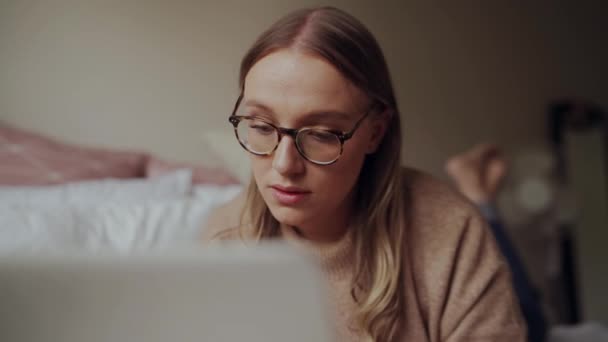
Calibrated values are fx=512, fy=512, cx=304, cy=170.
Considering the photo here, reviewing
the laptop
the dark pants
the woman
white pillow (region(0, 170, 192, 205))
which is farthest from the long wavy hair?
the dark pants

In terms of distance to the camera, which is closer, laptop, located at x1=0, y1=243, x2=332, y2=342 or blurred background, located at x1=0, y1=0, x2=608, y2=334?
laptop, located at x1=0, y1=243, x2=332, y2=342

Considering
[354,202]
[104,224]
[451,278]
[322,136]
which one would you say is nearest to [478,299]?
[451,278]

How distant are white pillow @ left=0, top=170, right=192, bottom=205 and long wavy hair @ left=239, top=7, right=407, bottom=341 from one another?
118 mm

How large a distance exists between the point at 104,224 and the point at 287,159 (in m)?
0.20

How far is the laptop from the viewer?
0.59 feet

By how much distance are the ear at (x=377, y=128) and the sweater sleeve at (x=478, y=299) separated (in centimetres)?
16

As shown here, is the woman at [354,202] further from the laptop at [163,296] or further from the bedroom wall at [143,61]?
the laptop at [163,296]

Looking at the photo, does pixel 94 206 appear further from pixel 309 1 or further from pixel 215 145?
pixel 309 1

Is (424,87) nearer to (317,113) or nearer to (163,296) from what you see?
(317,113)

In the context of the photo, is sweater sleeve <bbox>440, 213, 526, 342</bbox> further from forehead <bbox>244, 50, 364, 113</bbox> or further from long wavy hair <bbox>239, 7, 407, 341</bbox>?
forehead <bbox>244, 50, 364, 113</bbox>

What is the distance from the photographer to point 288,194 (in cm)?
42

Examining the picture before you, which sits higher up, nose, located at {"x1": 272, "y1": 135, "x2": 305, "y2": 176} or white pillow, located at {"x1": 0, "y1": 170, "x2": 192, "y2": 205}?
nose, located at {"x1": 272, "y1": 135, "x2": 305, "y2": 176}

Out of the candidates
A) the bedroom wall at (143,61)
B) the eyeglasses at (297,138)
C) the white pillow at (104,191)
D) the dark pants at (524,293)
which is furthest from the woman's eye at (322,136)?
the dark pants at (524,293)

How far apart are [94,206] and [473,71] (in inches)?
21.9
